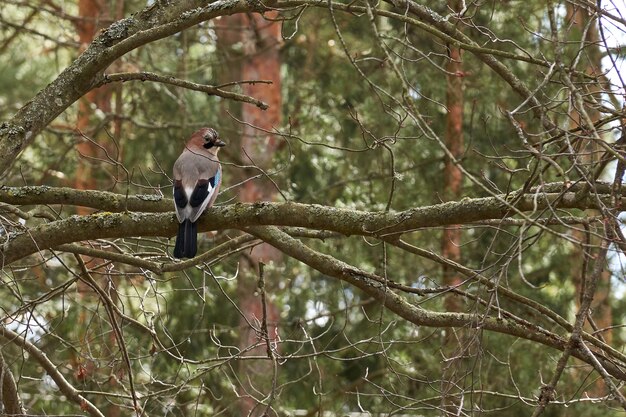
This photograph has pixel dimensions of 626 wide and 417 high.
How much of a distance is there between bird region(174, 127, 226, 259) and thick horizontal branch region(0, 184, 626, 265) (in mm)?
204

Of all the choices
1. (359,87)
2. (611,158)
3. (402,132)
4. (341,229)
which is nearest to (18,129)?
(341,229)

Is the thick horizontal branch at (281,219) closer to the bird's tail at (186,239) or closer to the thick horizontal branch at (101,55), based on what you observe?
the bird's tail at (186,239)

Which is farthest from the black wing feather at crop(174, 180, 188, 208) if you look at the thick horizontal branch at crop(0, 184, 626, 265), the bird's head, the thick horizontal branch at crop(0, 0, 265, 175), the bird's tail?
the bird's head

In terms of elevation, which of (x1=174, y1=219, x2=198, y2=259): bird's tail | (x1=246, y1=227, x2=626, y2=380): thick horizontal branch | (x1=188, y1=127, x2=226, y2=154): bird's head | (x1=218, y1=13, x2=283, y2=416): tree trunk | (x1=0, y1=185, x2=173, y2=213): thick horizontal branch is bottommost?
(x1=246, y1=227, x2=626, y2=380): thick horizontal branch

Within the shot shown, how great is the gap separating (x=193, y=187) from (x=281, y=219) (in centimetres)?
163

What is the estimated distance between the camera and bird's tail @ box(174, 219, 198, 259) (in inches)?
245

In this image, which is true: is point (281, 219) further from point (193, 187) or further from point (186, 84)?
point (193, 187)

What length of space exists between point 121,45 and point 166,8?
0.48m

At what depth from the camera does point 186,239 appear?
252 inches

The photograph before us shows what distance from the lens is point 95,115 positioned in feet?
50.2

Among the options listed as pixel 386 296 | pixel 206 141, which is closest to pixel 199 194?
pixel 386 296

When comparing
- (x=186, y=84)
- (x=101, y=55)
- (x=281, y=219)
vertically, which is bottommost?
(x=281, y=219)

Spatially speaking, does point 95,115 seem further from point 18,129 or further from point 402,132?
point 18,129

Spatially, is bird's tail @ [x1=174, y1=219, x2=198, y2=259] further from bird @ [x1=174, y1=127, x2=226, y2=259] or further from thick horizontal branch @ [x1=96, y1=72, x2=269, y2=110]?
thick horizontal branch @ [x1=96, y1=72, x2=269, y2=110]
